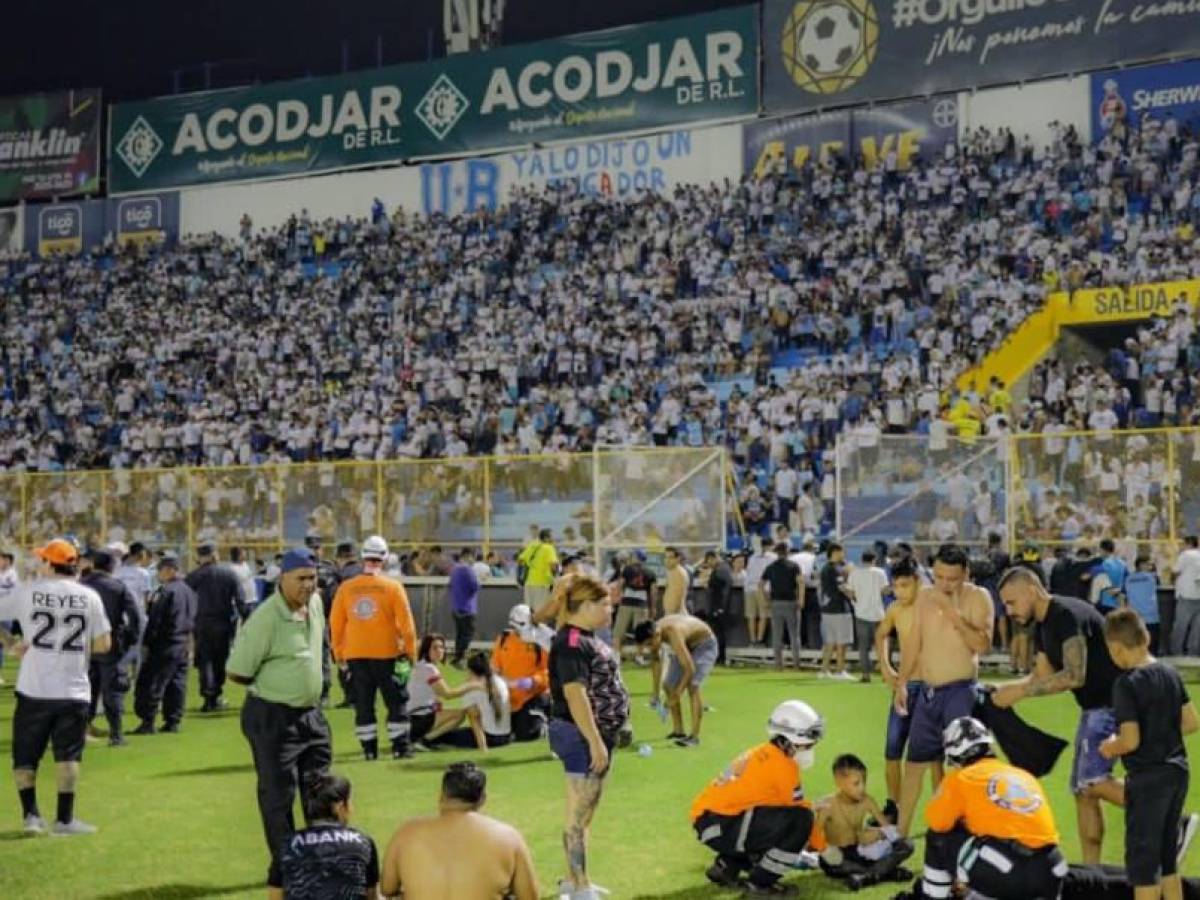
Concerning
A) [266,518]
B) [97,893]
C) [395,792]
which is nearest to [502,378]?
[266,518]

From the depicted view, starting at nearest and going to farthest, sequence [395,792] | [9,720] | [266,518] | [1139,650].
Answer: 1. [1139,650]
2. [395,792]
3. [9,720]
4. [266,518]

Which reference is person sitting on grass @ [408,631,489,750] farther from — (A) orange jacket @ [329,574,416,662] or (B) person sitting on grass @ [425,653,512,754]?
(A) orange jacket @ [329,574,416,662]

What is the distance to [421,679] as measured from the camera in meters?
16.8

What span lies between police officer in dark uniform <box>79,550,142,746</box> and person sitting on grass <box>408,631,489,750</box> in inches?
101

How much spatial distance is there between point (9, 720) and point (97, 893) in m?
10.0

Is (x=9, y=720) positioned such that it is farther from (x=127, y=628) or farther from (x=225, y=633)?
(x=127, y=628)

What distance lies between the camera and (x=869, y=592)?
22.8m

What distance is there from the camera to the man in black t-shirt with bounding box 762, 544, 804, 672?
24.1 metres

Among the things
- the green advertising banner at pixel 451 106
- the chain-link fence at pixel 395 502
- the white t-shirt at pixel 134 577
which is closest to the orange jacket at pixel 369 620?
the white t-shirt at pixel 134 577

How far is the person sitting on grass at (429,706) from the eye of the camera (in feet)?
53.8

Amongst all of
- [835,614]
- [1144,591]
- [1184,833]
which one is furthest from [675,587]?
[1184,833]

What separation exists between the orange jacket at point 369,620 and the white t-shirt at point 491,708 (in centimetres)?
138

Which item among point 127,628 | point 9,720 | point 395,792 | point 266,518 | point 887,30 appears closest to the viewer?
point 395,792

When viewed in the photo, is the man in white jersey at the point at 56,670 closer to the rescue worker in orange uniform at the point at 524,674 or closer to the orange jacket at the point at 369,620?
the orange jacket at the point at 369,620
